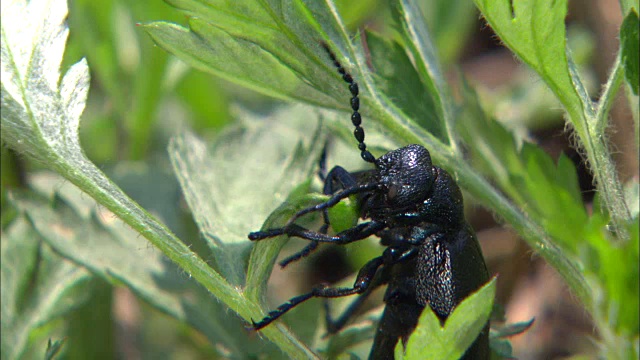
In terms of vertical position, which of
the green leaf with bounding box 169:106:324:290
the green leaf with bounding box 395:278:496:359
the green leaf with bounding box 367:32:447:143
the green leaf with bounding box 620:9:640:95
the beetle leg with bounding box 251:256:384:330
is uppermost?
the green leaf with bounding box 620:9:640:95

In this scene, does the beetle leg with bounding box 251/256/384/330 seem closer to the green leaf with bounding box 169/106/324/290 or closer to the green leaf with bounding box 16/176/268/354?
the green leaf with bounding box 169/106/324/290

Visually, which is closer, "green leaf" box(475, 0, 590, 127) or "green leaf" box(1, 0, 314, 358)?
"green leaf" box(1, 0, 314, 358)

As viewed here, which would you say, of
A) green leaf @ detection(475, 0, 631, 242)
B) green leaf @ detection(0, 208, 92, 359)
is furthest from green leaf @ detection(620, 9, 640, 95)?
green leaf @ detection(0, 208, 92, 359)

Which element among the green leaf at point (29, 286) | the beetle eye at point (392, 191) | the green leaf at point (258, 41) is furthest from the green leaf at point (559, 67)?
the green leaf at point (29, 286)

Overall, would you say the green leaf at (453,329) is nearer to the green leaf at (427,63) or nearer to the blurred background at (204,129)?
the green leaf at (427,63)

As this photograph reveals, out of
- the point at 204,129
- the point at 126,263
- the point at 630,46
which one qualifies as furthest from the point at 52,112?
the point at 204,129

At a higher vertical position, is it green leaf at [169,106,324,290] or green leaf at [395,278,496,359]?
green leaf at [395,278,496,359]

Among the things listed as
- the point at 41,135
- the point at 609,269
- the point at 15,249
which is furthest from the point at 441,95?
the point at 15,249
